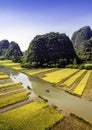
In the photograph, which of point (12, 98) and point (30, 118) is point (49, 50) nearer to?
point (12, 98)

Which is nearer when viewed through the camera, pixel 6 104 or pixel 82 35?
pixel 6 104

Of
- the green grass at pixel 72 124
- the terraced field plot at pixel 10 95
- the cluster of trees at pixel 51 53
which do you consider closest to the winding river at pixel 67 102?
the green grass at pixel 72 124

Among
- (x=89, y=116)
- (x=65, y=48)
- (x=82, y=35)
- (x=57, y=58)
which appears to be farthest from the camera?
(x=82, y=35)

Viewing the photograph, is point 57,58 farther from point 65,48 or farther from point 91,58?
point 91,58

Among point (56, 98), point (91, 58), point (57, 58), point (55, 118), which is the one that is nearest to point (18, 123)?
point (55, 118)

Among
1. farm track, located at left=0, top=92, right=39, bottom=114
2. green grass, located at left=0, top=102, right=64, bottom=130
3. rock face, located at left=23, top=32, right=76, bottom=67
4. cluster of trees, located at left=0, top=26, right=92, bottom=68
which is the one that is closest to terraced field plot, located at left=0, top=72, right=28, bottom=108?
farm track, located at left=0, top=92, right=39, bottom=114

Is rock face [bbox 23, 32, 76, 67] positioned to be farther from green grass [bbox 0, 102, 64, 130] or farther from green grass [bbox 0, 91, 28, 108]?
green grass [bbox 0, 102, 64, 130]

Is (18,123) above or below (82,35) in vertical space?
below

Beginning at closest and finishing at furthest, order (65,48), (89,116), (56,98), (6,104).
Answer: (89,116) → (6,104) → (56,98) → (65,48)
